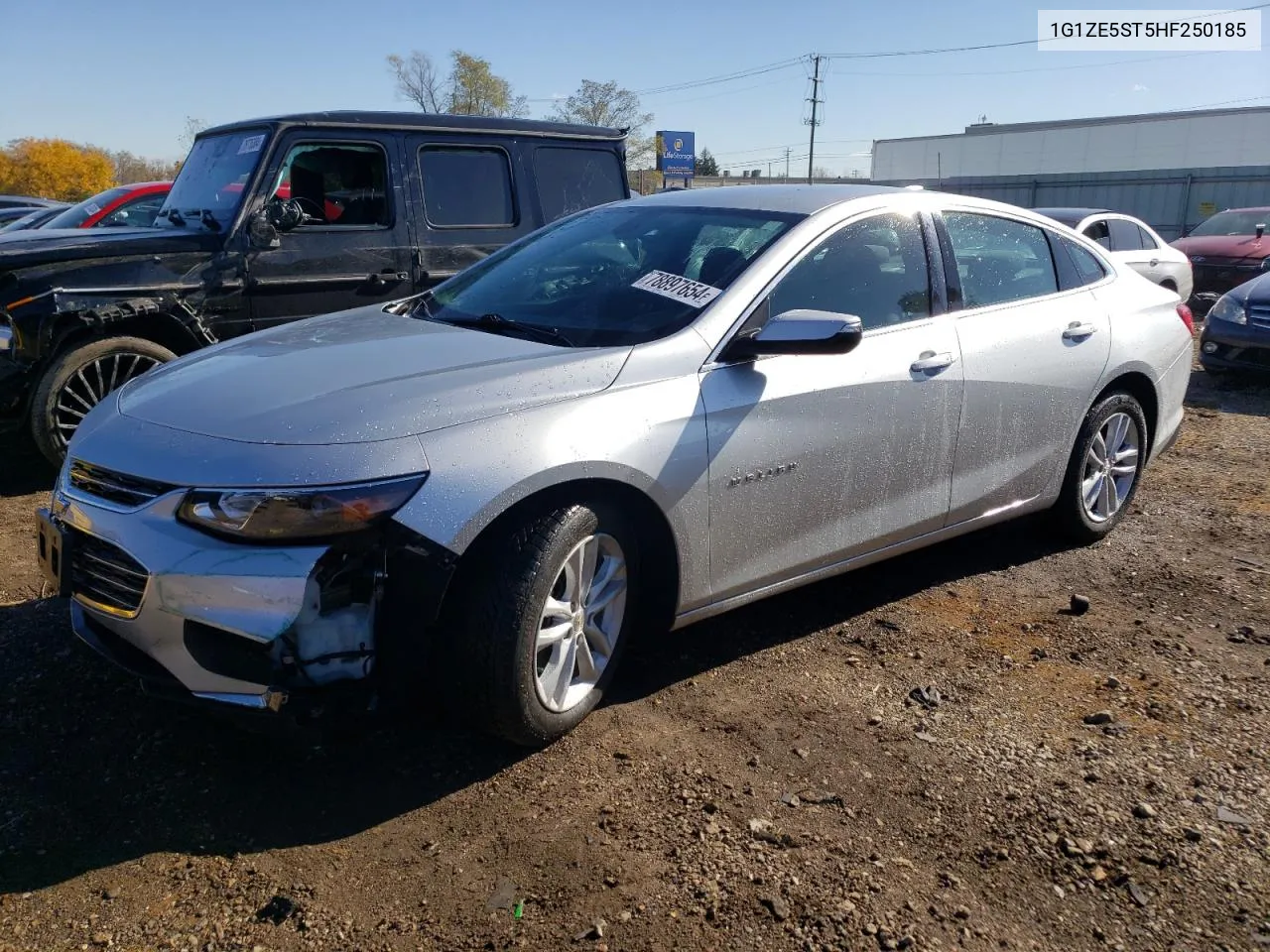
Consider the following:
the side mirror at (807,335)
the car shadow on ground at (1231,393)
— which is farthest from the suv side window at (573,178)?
the car shadow on ground at (1231,393)

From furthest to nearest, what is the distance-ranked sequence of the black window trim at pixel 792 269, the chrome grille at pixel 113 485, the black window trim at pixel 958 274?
the black window trim at pixel 958 274, the black window trim at pixel 792 269, the chrome grille at pixel 113 485

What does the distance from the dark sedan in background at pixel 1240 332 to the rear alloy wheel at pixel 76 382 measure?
874cm

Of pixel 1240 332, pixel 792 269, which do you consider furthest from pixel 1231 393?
pixel 792 269

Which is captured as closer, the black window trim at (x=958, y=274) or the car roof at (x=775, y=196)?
the car roof at (x=775, y=196)

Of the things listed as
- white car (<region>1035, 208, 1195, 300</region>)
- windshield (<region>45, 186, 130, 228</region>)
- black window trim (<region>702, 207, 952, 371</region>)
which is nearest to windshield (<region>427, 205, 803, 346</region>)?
black window trim (<region>702, 207, 952, 371</region>)

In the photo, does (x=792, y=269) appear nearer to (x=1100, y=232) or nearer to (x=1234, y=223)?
(x=1100, y=232)

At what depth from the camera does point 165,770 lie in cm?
276

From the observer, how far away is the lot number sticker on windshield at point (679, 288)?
330 centimetres

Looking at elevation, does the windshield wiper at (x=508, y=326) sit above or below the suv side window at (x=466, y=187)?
below

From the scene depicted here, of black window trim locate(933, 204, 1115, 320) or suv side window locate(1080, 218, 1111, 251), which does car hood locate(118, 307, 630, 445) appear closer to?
black window trim locate(933, 204, 1115, 320)

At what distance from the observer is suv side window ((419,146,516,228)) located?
243 inches

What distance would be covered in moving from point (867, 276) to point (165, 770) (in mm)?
2818

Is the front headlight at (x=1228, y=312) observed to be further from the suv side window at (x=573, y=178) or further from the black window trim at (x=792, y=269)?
the black window trim at (x=792, y=269)

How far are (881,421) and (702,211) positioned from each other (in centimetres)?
107
